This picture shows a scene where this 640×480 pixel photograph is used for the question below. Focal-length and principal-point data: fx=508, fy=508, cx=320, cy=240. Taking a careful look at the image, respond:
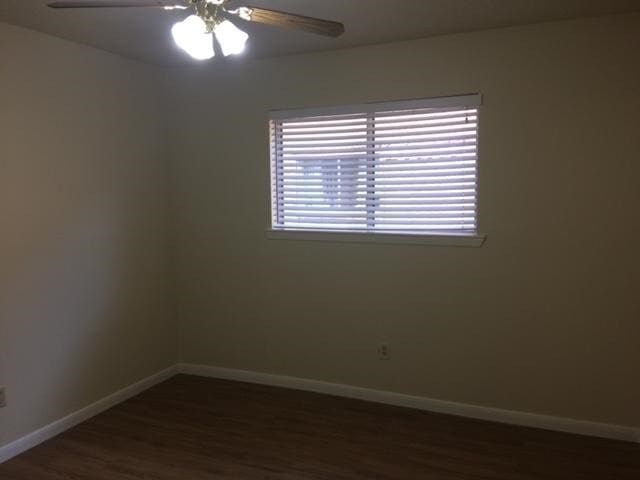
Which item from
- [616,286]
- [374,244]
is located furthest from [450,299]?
[616,286]

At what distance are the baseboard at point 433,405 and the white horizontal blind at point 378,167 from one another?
117 cm

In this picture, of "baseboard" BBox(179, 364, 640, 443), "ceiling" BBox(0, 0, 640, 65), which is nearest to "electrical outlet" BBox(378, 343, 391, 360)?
"baseboard" BBox(179, 364, 640, 443)

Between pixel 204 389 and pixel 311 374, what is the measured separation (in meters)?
0.84

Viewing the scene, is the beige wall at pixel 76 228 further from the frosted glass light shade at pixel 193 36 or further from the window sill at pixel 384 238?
the frosted glass light shade at pixel 193 36

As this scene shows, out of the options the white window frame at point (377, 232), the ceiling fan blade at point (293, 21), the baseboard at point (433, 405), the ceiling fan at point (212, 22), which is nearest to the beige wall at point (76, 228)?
the baseboard at point (433, 405)

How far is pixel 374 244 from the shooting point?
3.52 metres

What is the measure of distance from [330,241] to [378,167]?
63 centimetres

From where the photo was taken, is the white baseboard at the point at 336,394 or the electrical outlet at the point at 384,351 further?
the electrical outlet at the point at 384,351

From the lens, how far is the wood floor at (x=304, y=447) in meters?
2.76

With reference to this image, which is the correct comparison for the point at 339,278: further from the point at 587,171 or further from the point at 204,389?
the point at 587,171

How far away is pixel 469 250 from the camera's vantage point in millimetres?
3277

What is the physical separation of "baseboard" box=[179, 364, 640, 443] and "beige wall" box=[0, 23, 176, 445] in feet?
2.15

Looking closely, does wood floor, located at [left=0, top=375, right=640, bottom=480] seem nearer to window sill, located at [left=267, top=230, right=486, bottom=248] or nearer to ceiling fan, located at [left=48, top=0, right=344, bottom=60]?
window sill, located at [left=267, top=230, right=486, bottom=248]

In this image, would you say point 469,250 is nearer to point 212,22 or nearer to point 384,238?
point 384,238
